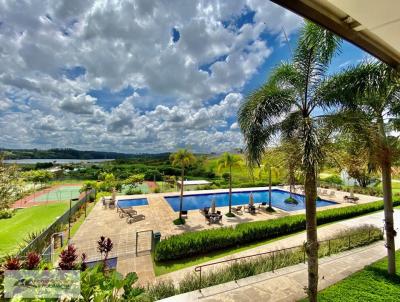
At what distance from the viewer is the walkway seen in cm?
705

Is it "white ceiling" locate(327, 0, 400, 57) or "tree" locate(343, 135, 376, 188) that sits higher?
"white ceiling" locate(327, 0, 400, 57)

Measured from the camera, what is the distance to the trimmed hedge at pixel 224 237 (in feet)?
35.0

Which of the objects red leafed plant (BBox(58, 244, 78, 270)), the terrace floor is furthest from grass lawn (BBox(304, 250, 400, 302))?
red leafed plant (BBox(58, 244, 78, 270))

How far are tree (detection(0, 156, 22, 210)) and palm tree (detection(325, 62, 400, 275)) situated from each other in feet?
39.0

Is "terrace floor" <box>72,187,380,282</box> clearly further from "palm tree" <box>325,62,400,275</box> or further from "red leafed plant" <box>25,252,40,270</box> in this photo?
"palm tree" <box>325,62,400,275</box>

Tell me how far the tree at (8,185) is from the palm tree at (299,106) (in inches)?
364

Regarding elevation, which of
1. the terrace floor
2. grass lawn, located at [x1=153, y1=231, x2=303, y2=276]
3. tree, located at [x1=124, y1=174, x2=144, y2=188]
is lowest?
grass lawn, located at [x1=153, y1=231, x2=303, y2=276]

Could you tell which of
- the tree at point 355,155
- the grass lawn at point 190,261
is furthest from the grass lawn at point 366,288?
the grass lawn at point 190,261

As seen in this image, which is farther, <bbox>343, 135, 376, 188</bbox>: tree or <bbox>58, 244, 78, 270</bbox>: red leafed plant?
<bbox>343, 135, 376, 188</bbox>: tree

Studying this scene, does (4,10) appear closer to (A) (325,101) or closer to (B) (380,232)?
(A) (325,101)

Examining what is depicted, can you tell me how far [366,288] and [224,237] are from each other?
6158 millimetres

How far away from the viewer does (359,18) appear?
85.2 inches

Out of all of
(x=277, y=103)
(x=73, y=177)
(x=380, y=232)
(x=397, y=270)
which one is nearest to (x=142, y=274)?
(x=277, y=103)

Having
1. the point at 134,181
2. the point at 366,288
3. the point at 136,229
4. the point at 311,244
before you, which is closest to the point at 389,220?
the point at 366,288
